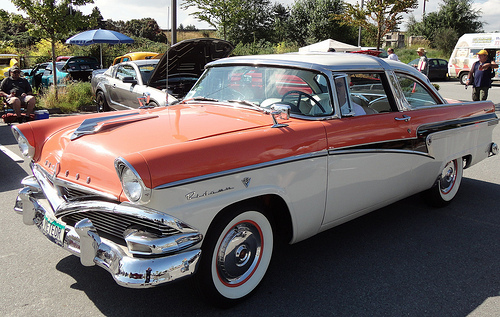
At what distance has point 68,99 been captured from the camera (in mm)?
12758

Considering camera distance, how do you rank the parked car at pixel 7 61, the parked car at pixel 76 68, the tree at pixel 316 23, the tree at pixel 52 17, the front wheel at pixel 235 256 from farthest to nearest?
the tree at pixel 316 23 → the parked car at pixel 76 68 → the parked car at pixel 7 61 → the tree at pixel 52 17 → the front wheel at pixel 235 256

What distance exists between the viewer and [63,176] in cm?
294

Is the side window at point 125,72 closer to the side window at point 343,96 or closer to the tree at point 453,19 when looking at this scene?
the side window at point 343,96

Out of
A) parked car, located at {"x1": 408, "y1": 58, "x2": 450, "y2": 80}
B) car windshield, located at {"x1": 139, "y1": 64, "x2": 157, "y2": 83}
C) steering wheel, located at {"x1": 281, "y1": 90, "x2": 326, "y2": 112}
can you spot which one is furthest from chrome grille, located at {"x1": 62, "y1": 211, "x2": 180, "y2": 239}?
parked car, located at {"x1": 408, "y1": 58, "x2": 450, "y2": 80}

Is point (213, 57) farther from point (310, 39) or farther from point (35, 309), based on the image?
point (310, 39)

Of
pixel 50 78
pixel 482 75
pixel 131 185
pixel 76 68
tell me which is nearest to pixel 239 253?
pixel 131 185

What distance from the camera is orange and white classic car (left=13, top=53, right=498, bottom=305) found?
2471mm

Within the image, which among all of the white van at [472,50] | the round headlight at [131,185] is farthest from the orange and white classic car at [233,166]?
the white van at [472,50]

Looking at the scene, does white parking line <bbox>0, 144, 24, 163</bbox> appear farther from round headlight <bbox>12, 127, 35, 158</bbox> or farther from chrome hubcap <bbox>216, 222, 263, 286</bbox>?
chrome hubcap <bbox>216, 222, 263, 286</bbox>

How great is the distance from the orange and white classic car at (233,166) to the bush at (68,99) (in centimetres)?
932

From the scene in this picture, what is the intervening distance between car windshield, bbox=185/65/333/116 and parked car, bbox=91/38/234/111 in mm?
2997

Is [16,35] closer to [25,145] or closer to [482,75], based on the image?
[482,75]

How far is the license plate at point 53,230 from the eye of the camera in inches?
110

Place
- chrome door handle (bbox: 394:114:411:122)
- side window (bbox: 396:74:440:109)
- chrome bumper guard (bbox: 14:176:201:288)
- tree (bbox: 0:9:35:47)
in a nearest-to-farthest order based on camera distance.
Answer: chrome bumper guard (bbox: 14:176:201:288)
chrome door handle (bbox: 394:114:411:122)
side window (bbox: 396:74:440:109)
tree (bbox: 0:9:35:47)
